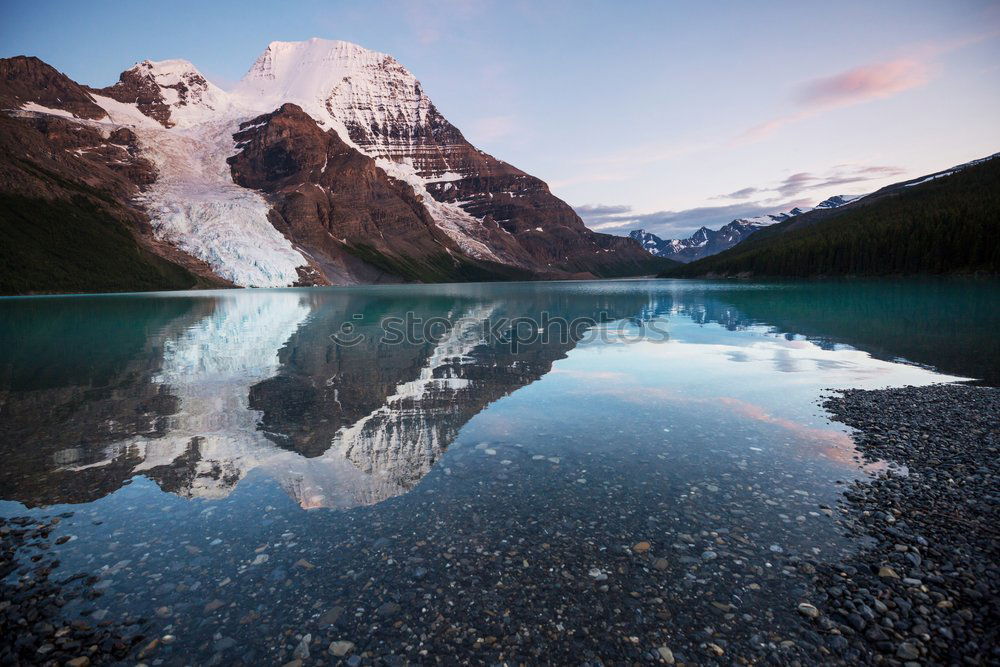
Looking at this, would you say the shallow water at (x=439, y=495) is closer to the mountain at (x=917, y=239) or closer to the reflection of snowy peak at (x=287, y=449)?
the reflection of snowy peak at (x=287, y=449)

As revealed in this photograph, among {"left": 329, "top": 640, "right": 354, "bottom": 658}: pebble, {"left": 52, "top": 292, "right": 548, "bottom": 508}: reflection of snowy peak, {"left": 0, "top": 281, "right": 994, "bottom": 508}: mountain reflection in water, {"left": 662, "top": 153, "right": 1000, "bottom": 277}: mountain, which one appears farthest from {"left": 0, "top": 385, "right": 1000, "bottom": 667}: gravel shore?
{"left": 662, "top": 153, "right": 1000, "bottom": 277}: mountain

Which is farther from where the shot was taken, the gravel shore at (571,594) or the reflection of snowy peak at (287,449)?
the reflection of snowy peak at (287,449)

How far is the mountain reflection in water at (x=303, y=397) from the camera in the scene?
12.0m

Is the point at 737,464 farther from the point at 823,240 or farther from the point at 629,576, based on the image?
the point at 823,240

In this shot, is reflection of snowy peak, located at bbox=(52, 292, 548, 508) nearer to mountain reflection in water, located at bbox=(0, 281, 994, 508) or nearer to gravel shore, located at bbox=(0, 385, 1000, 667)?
mountain reflection in water, located at bbox=(0, 281, 994, 508)

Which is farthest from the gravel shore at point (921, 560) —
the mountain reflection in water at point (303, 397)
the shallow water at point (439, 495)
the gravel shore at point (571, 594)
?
the mountain reflection in water at point (303, 397)

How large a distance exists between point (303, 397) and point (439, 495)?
11524 millimetres

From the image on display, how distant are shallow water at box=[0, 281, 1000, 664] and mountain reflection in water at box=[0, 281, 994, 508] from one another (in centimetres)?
14

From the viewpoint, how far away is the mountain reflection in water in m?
12.0

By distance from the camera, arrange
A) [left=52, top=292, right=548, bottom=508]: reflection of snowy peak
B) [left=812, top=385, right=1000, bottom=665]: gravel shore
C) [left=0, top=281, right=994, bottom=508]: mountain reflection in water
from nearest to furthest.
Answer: [left=812, top=385, right=1000, bottom=665]: gravel shore < [left=52, top=292, right=548, bottom=508]: reflection of snowy peak < [left=0, top=281, right=994, bottom=508]: mountain reflection in water

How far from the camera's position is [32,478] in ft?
37.8

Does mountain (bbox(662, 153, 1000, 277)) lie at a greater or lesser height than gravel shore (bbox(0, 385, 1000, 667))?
greater

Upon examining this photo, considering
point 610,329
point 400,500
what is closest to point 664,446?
point 400,500

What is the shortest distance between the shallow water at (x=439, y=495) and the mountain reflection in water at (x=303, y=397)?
0.45 ft
